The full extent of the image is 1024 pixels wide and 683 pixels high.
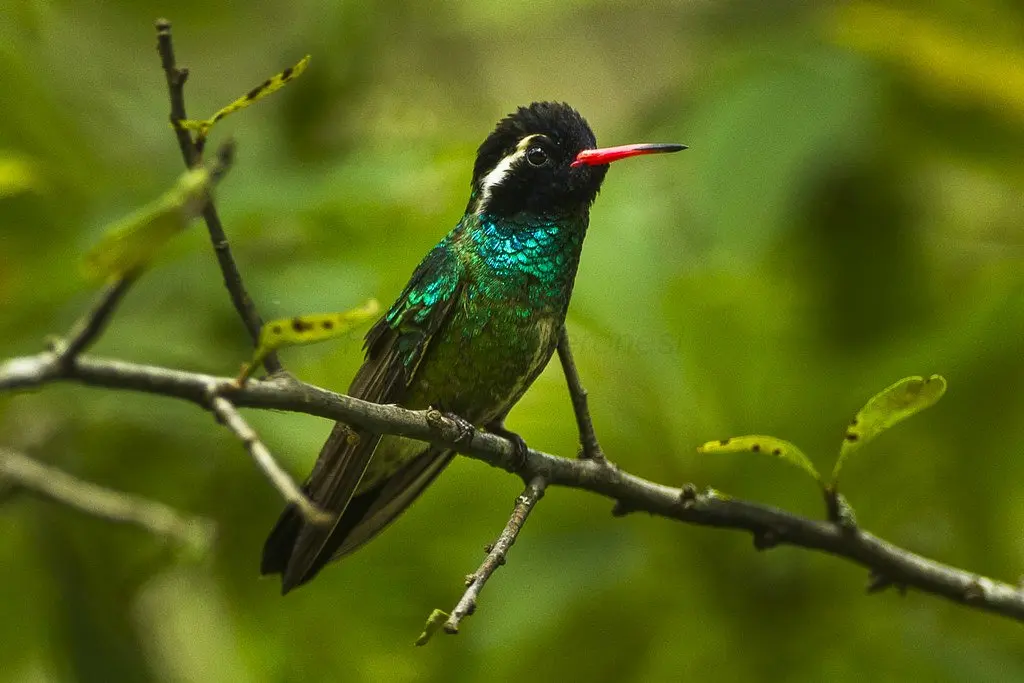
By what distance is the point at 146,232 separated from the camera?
3.24ft

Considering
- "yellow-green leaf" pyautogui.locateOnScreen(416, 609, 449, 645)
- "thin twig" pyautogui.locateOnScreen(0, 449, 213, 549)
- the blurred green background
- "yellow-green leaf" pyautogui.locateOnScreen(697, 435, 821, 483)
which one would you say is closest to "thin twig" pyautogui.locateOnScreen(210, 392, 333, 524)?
"thin twig" pyautogui.locateOnScreen(0, 449, 213, 549)

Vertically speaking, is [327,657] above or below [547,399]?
below

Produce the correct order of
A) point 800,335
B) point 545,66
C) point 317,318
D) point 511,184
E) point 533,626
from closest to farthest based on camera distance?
point 317,318 → point 511,184 → point 533,626 → point 800,335 → point 545,66

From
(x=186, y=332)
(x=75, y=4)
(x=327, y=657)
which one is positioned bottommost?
(x=327, y=657)

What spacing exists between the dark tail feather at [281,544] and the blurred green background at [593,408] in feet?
1.73

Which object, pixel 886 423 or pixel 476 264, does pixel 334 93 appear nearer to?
pixel 476 264

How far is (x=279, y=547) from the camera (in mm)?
1841

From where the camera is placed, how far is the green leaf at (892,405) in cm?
167

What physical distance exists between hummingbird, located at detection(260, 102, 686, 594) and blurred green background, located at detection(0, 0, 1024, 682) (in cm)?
30

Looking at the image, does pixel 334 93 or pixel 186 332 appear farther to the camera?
pixel 334 93

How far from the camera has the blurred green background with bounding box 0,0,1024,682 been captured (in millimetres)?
2539

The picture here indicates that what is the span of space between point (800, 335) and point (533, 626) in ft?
3.40

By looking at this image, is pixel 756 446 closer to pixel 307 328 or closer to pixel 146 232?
pixel 307 328

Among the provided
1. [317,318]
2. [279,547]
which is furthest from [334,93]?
[317,318]
